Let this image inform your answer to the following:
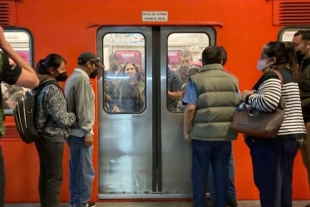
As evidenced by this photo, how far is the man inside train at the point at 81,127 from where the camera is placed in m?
3.65

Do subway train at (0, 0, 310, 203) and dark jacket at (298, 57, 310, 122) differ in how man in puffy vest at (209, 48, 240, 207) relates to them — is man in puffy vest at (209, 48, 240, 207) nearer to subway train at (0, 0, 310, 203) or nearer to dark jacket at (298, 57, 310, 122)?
subway train at (0, 0, 310, 203)

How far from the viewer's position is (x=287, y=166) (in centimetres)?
311

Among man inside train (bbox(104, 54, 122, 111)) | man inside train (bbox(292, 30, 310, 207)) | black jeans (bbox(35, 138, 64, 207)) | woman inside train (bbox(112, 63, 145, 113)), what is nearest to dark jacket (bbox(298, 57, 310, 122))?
man inside train (bbox(292, 30, 310, 207))

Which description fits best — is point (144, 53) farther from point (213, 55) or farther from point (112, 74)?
point (213, 55)

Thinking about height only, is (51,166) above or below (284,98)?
below

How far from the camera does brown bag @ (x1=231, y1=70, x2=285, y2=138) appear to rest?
9.34 ft

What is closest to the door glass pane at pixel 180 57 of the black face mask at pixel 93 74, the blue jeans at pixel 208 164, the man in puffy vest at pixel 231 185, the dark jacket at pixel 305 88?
the man in puffy vest at pixel 231 185

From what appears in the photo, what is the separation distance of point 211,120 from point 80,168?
134 cm

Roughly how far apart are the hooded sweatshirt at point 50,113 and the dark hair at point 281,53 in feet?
5.61

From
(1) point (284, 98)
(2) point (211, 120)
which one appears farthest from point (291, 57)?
(2) point (211, 120)

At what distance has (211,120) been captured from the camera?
3.31m

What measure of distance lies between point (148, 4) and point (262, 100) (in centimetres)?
185

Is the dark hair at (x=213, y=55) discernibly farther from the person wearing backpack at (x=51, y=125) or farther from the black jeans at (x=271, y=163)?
the person wearing backpack at (x=51, y=125)

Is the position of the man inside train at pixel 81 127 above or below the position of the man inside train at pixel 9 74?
below
